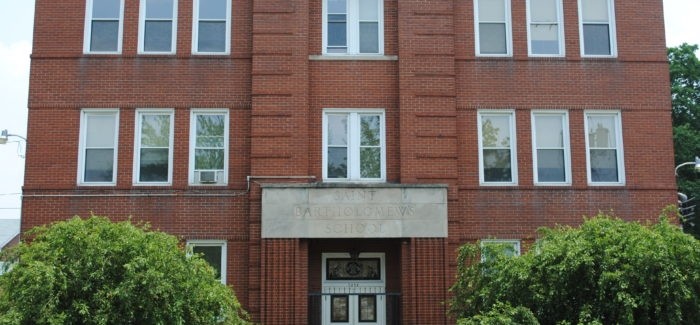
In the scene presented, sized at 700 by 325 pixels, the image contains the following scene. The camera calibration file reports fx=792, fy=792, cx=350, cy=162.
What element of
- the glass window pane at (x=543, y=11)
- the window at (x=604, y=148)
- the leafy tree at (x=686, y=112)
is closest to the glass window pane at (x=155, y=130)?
the glass window pane at (x=543, y=11)

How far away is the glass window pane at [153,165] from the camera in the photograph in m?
17.6

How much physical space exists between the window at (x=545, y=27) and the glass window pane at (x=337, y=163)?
5035 millimetres

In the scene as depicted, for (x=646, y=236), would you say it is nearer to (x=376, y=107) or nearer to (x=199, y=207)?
(x=376, y=107)

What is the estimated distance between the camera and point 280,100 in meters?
17.5

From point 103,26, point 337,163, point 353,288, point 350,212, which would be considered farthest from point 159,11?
point 353,288

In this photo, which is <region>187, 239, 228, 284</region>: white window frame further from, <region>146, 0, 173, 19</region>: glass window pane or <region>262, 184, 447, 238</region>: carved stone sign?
<region>146, 0, 173, 19</region>: glass window pane

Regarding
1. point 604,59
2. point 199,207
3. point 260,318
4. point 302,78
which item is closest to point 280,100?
→ point 302,78

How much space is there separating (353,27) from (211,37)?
10.7ft

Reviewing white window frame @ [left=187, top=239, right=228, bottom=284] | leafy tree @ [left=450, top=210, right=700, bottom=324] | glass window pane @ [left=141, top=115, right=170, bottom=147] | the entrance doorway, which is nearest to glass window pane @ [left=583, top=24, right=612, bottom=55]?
leafy tree @ [left=450, top=210, right=700, bottom=324]

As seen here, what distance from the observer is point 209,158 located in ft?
58.1

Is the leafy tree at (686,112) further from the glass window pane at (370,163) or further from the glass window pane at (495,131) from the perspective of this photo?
the glass window pane at (370,163)

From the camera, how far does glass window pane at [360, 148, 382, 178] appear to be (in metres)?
17.7

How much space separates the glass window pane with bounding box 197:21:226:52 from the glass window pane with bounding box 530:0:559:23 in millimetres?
7217

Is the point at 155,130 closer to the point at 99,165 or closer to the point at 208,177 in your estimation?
the point at 99,165
